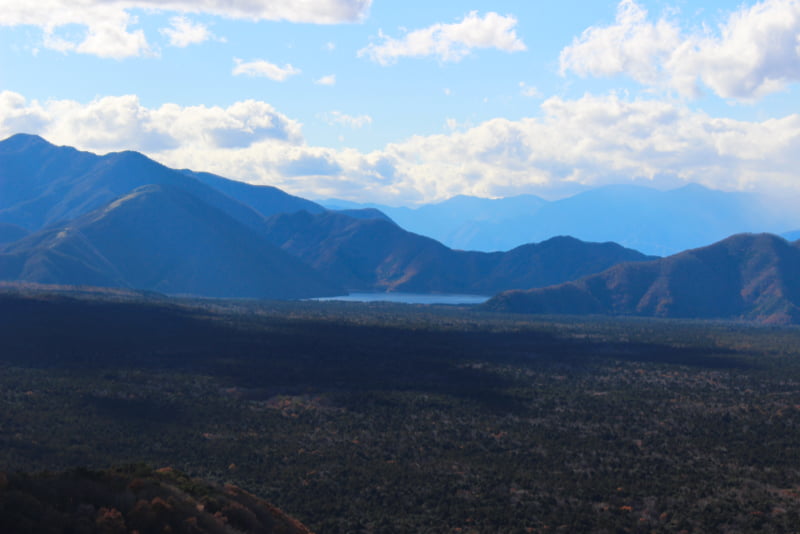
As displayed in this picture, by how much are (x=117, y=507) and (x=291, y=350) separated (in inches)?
3605

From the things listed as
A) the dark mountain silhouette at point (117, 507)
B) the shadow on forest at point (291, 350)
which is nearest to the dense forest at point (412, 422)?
the shadow on forest at point (291, 350)

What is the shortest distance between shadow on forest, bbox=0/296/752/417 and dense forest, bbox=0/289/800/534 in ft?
2.28

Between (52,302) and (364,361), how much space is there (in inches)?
2589

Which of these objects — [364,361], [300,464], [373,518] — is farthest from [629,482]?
[364,361]

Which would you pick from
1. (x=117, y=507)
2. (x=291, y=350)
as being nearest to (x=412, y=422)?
(x=117, y=507)

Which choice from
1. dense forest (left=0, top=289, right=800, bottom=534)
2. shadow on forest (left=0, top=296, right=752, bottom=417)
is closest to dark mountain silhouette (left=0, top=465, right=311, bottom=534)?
dense forest (left=0, top=289, right=800, bottom=534)

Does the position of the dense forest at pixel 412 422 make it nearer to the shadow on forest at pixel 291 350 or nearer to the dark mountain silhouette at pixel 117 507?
the shadow on forest at pixel 291 350

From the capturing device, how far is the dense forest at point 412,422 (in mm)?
51875

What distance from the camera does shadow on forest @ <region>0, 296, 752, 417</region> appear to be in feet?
324

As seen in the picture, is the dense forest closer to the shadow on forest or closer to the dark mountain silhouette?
the shadow on forest

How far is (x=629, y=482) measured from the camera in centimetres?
5725

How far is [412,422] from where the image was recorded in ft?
250

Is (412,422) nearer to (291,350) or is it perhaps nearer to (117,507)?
(117,507)

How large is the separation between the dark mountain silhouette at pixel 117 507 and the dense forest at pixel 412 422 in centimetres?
859
